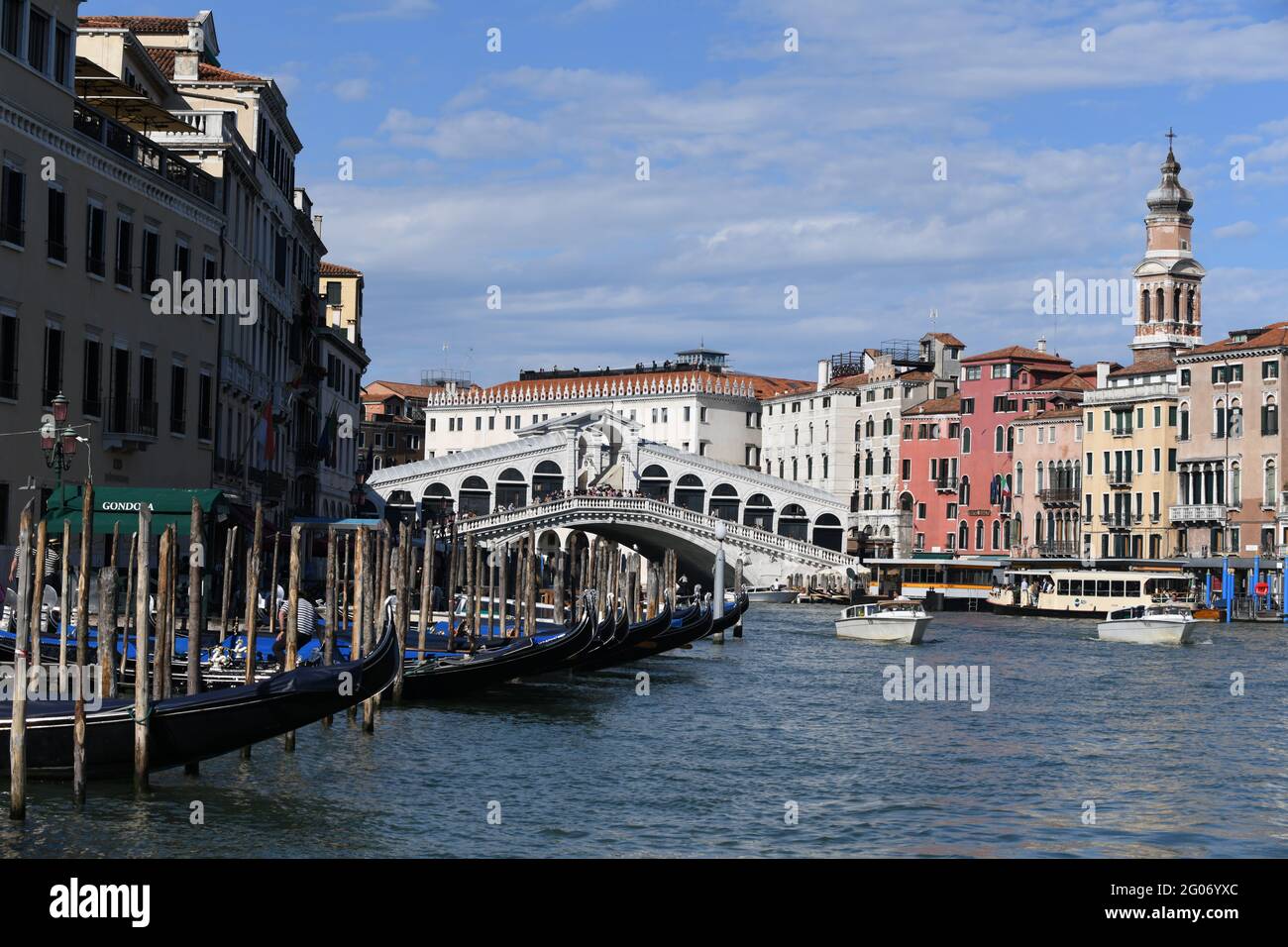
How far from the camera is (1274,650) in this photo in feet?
117

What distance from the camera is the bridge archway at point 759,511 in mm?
71000

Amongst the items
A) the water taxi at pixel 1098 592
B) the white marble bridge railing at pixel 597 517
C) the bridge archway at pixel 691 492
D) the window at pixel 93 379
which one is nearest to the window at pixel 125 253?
the window at pixel 93 379

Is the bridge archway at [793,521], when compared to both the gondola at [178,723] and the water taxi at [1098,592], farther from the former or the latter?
the gondola at [178,723]

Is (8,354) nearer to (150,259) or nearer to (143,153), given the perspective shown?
(150,259)

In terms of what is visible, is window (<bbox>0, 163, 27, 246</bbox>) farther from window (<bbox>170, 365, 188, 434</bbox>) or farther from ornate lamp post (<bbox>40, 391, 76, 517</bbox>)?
window (<bbox>170, 365, 188, 434</bbox>)

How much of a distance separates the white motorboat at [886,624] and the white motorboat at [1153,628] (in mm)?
4159

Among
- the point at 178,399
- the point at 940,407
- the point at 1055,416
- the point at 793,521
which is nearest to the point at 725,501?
the point at 793,521

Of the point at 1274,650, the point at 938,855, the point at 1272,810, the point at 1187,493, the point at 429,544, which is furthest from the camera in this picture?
the point at 1187,493

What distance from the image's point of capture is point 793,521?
70688mm

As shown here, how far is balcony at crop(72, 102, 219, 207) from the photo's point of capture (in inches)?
856

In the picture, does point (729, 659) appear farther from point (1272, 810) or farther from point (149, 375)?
point (1272, 810)

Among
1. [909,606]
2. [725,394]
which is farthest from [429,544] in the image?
[725,394]

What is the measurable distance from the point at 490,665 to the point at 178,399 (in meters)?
7.12
